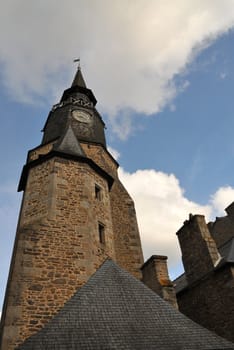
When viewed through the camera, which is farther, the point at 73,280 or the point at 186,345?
the point at 73,280

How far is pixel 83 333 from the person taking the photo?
5602 millimetres

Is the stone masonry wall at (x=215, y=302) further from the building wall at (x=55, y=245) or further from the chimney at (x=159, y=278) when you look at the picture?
the building wall at (x=55, y=245)

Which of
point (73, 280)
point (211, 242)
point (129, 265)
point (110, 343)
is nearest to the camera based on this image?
point (110, 343)

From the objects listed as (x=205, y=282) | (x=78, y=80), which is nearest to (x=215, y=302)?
(x=205, y=282)

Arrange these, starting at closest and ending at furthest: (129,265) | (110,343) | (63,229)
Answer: (110,343) → (63,229) → (129,265)

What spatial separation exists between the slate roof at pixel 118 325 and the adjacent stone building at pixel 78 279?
0.02 metres

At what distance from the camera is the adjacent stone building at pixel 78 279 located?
5.81m

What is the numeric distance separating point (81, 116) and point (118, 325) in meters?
13.2

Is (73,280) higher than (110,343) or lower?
higher

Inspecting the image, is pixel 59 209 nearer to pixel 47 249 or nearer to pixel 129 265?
pixel 47 249

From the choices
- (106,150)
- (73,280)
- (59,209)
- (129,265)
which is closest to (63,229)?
(59,209)

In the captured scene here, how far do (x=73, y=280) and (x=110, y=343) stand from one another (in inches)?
93.9

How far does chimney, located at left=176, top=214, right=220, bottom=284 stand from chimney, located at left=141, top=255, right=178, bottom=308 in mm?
1541

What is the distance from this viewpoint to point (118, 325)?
236 inches
